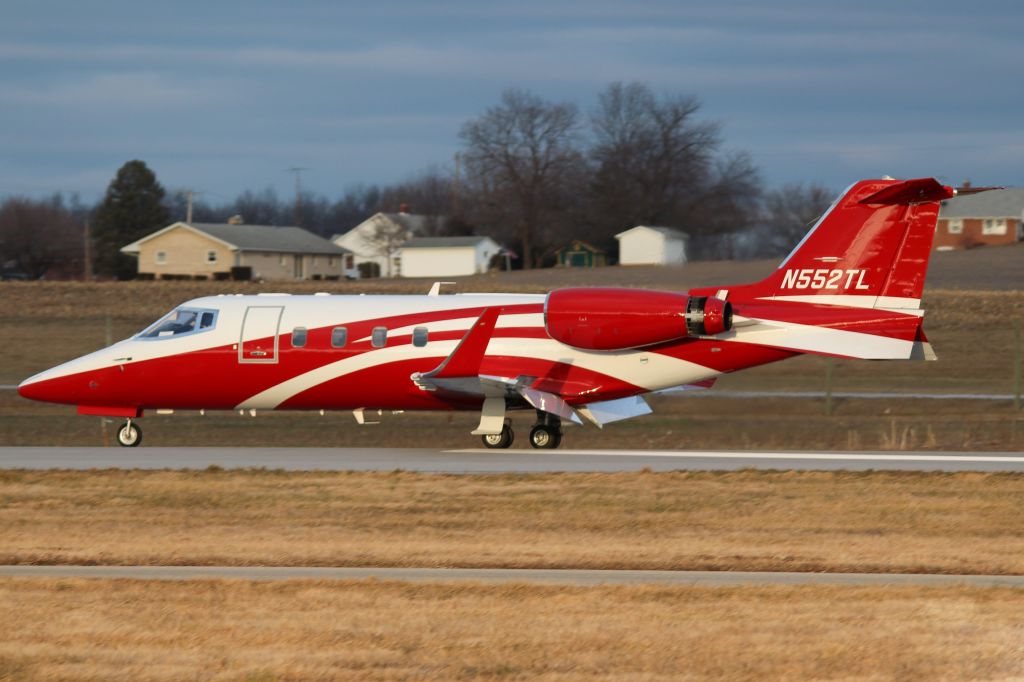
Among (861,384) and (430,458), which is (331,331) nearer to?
(430,458)

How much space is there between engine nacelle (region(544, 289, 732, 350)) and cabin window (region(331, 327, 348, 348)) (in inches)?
136

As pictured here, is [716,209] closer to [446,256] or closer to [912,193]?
[446,256]

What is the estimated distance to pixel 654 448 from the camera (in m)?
25.1

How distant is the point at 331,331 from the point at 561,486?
7270mm

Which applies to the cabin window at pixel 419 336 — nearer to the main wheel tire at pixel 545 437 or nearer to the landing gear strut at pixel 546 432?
the landing gear strut at pixel 546 432

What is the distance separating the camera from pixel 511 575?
1155 cm

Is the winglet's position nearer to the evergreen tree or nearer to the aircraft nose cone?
the aircraft nose cone

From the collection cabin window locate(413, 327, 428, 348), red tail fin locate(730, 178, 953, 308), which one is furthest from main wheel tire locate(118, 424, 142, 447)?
red tail fin locate(730, 178, 953, 308)

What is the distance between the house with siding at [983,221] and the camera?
99.0m

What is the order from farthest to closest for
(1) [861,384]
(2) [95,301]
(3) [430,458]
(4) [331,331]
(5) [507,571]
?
1. (2) [95,301]
2. (1) [861,384]
3. (4) [331,331]
4. (3) [430,458]
5. (5) [507,571]

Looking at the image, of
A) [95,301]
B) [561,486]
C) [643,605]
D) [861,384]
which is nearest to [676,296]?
[561,486]

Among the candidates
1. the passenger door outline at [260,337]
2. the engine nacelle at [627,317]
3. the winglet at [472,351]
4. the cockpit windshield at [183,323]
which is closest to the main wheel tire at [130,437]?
the cockpit windshield at [183,323]

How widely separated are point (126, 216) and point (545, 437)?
83.8 meters

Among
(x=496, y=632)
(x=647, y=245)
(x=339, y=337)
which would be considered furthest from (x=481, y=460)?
(x=647, y=245)
